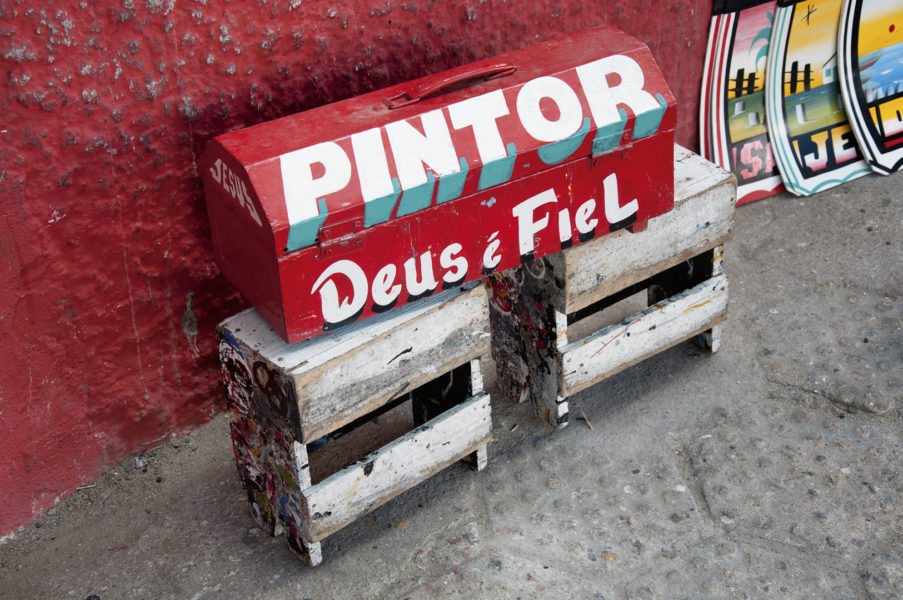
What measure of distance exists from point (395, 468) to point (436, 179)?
918 millimetres

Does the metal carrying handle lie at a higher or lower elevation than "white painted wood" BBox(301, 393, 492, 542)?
higher

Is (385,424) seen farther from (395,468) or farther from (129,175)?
(129,175)

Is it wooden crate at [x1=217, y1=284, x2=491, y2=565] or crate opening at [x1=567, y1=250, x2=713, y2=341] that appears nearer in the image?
wooden crate at [x1=217, y1=284, x2=491, y2=565]

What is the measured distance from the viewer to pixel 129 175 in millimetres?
3025

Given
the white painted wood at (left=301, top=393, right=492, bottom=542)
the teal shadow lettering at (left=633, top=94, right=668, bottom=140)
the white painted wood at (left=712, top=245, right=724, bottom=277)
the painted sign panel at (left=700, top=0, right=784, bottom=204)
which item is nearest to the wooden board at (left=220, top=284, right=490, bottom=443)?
the white painted wood at (left=301, top=393, right=492, bottom=542)

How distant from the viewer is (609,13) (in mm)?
3895

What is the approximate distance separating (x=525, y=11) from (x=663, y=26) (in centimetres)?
76

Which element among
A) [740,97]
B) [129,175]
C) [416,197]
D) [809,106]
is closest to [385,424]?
[416,197]

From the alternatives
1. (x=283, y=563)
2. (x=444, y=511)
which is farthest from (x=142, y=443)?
(x=444, y=511)

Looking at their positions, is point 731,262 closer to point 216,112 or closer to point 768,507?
point 768,507

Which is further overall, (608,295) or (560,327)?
(608,295)

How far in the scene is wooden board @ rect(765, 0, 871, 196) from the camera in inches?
177

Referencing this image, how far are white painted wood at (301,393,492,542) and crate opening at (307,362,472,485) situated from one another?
0.35ft

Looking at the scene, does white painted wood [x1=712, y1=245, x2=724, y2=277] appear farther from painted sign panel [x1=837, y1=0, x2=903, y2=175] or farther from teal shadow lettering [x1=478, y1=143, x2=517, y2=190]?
painted sign panel [x1=837, y1=0, x2=903, y2=175]
